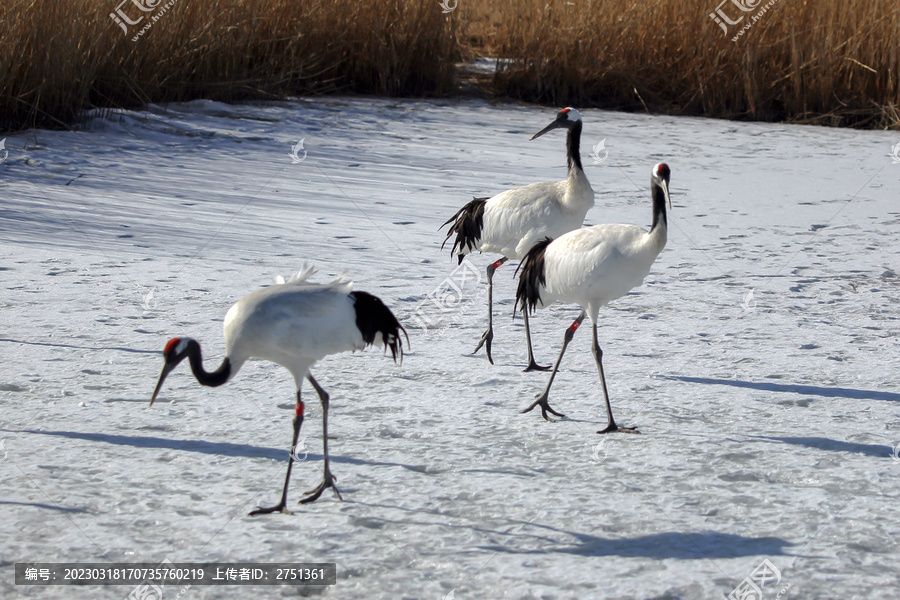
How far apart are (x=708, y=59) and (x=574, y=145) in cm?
708

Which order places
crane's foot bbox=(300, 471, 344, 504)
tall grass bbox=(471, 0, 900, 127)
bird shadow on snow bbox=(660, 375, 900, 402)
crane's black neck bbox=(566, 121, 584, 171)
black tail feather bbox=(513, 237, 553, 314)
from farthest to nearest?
1. tall grass bbox=(471, 0, 900, 127)
2. crane's black neck bbox=(566, 121, 584, 171)
3. black tail feather bbox=(513, 237, 553, 314)
4. bird shadow on snow bbox=(660, 375, 900, 402)
5. crane's foot bbox=(300, 471, 344, 504)

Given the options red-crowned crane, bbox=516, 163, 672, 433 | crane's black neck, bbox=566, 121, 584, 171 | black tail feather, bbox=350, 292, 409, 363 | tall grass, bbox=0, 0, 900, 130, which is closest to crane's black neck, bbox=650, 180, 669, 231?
red-crowned crane, bbox=516, 163, 672, 433

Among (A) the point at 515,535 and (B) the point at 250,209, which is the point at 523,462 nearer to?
(A) the point at 515,535

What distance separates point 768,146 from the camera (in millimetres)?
10445

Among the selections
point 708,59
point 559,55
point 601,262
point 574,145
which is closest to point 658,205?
point 601,262

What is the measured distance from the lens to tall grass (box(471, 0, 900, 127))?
11352 mm

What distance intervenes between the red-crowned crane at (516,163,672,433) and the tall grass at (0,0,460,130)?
6.30 meters

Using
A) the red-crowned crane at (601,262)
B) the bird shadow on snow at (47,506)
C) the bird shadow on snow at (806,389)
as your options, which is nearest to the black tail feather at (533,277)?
the red-crowned crane at (601,262)

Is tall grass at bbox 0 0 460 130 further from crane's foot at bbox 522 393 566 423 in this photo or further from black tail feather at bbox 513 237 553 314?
crane's foot at bbox 522 393 566 423

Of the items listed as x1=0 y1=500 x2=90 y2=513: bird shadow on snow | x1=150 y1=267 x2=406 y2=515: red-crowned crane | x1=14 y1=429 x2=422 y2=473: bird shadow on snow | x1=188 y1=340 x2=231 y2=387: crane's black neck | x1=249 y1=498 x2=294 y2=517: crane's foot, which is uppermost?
x1=150 y1=267 x2=406 y2=515: red-crowned crane

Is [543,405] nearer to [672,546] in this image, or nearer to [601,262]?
[601,262]

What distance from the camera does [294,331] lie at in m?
3.34

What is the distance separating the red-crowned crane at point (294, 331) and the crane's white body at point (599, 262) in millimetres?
1037

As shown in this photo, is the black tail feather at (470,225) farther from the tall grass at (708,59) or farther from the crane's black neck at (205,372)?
the tall grass at (708,59)
